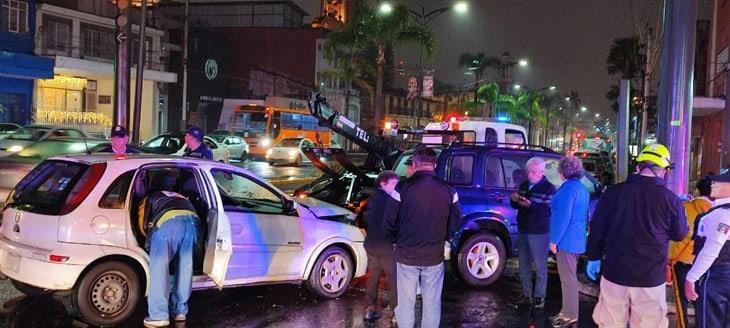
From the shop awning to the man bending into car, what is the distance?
27.2m

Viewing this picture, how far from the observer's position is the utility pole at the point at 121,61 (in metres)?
15.2

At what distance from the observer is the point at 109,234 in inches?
234

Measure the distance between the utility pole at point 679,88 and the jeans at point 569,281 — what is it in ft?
7.34

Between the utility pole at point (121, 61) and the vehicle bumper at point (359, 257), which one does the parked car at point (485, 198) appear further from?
the utility pole at point (121, 61)

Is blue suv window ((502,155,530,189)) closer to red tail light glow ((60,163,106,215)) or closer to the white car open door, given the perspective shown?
the white car open door

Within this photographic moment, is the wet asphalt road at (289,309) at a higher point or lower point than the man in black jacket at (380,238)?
lower

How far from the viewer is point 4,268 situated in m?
6.08

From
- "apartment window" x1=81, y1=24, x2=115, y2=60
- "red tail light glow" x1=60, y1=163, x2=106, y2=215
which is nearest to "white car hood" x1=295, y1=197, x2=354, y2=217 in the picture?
"red tail light glow" x1=60, y1=163, x2=106, y2=215

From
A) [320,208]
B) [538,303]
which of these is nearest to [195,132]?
[320,208]

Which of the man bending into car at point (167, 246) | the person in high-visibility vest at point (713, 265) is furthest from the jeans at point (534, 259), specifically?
the man bending into car at point (167, 246)

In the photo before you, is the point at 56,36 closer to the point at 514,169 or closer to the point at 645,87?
the point at 645,87

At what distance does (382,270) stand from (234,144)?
2490 cm

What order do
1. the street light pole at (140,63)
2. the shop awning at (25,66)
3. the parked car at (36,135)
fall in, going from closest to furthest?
the street light pole at (140,63), the parked car at (36,135), the shop awning at (25,66)

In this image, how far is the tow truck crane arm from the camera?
11.5 metres
